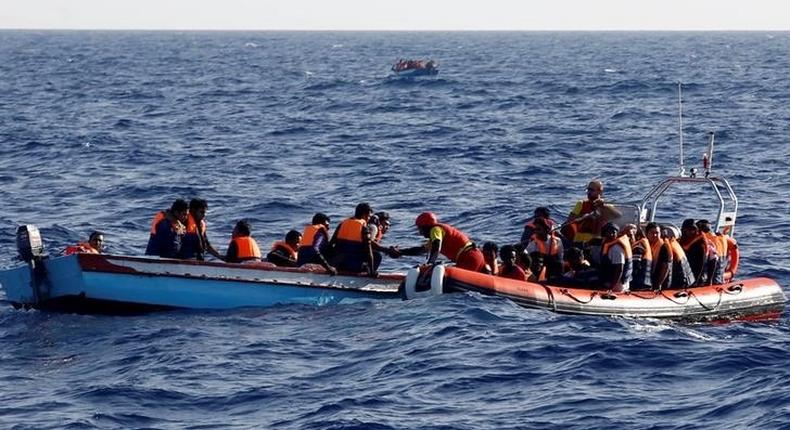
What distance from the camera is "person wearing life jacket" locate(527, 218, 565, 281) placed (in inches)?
805

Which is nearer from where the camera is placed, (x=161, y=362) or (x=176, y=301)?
(x=161, y=362)

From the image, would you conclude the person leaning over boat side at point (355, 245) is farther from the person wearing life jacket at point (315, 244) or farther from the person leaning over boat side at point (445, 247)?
the person leaning over boat side at point (445, 247)

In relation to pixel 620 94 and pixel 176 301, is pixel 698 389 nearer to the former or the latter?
pixel 176 301

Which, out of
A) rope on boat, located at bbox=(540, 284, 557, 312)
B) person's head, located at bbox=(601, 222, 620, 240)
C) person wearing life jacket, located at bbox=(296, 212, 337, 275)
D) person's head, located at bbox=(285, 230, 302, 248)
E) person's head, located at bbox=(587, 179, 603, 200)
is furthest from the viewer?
person's head, located at bbox=(587, 179, 603, 200)

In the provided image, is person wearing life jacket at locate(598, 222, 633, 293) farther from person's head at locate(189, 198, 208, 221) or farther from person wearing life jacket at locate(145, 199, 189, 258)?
person wearing life jacket at locate(145, 199, 189, 258)

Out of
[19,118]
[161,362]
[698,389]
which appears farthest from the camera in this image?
[19,118]

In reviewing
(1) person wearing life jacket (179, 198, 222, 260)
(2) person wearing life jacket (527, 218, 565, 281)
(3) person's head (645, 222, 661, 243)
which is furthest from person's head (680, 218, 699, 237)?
(1) person wearing life jacket (179, 198, 222, 260)

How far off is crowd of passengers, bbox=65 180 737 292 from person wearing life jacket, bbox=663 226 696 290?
14 millimetres

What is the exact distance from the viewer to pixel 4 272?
19.9m

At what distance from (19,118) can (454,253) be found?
123 ft

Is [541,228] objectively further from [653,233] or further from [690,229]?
[690,229]

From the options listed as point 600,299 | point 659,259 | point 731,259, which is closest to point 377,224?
point 600,299

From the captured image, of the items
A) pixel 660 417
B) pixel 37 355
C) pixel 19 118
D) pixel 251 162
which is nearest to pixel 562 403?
pixel 660 417

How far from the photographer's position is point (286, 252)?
20.7 meters
